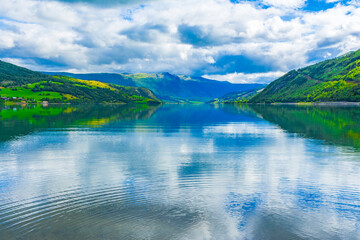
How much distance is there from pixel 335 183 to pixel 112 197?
23250 mm

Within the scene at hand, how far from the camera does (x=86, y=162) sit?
42188 millimetres

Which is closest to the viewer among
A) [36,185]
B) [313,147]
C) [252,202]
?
[252,202]

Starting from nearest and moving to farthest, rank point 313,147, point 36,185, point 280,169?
point 36,185, point 280,169, point 313,147

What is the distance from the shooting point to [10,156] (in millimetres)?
45438

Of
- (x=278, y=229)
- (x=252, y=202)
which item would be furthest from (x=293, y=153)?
(x=278, y=229)

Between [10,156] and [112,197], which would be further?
[10,156]

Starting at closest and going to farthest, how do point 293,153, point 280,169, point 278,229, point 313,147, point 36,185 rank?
point 278,229, point 36,185, point 280,169, point 293,153, point 313,147

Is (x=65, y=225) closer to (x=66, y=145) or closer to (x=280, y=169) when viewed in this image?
(x=280, y=169)

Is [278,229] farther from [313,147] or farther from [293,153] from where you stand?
[313,147]

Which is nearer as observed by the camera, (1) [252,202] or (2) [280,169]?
(1) [252,202]

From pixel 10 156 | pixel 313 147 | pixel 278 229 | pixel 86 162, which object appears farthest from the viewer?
pixel 313 147

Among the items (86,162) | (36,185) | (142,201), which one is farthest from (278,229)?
(86,162)

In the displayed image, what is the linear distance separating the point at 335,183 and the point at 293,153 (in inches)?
730

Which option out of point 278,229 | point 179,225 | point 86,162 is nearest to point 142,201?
point 179,225
